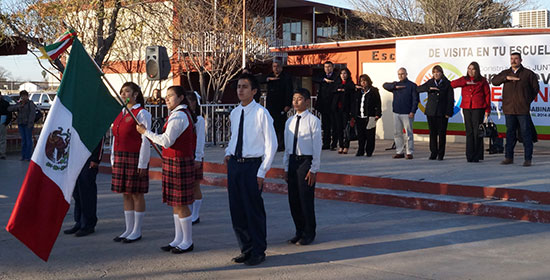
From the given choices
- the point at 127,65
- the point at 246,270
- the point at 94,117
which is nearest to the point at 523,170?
the point at 246,270

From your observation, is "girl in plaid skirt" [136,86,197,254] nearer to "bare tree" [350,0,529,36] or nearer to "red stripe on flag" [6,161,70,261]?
"red stripe on flag" [6,161,70,261]

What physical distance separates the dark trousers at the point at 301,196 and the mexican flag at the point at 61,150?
2.06 meters

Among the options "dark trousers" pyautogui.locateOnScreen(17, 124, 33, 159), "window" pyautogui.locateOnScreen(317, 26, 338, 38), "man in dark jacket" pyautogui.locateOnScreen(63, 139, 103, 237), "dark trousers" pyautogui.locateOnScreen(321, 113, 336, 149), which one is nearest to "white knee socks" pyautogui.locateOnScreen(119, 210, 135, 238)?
"man in dark jacket" pyautogui.locateOnScreen(63, 139, 103, 237)

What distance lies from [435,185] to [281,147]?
5733mm

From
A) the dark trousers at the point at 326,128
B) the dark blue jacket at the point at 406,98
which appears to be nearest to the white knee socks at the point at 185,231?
the dark blue jacket at the point at 406,98

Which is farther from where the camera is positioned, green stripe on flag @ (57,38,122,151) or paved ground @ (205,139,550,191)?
paved ground @ (205,139,550,191)

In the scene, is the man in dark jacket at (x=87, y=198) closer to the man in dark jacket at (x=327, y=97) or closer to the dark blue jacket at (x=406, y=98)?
the dark blue jacket at (x=406, y=98)

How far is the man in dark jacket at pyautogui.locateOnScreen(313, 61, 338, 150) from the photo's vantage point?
1467 cm

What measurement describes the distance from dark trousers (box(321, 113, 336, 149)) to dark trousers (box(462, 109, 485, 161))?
11.7ft

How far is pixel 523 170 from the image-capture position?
1118 cm

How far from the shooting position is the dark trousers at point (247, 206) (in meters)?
6.39

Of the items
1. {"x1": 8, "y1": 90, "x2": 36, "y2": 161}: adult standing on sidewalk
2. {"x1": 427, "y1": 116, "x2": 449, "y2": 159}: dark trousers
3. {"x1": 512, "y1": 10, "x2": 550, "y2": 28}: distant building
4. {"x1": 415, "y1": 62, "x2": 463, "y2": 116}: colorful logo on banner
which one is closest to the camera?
{"x1": 427, "y1": 116, "x2": 449, "y2": 159}: dark trousers

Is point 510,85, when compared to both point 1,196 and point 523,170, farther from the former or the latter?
point 1,196

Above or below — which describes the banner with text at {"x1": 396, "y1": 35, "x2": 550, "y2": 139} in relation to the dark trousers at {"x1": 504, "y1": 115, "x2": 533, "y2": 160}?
above
